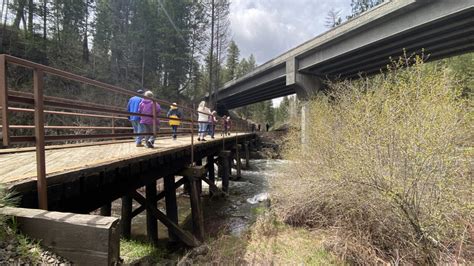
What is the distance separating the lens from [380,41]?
485 inches

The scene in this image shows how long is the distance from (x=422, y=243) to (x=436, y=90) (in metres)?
2.69

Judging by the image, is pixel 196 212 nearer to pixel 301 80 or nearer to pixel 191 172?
pixel 191 172

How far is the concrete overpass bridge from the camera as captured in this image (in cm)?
1019

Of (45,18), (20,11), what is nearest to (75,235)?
(45,18)

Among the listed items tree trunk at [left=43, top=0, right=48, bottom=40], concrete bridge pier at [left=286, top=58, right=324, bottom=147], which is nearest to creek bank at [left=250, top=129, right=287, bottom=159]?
concrete bridge pier at [left=286, top=58, right=324, bottom=147]

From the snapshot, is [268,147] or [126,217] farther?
[268,147]

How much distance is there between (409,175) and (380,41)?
36.7ft

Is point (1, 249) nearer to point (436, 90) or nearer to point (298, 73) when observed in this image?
point (436, 90)

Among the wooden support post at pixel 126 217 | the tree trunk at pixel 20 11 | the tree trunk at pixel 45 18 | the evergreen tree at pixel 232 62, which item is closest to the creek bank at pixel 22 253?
the wooden support post at pixel 126 217

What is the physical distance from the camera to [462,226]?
3744 mm

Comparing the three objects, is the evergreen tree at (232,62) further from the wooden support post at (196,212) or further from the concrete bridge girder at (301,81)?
the wooden support post at (196,212)

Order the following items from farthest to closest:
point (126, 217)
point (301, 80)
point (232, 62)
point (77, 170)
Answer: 1. point (232, 62)
2. point (301, 80)
3. point (126, 217)
4. point (77, 170)

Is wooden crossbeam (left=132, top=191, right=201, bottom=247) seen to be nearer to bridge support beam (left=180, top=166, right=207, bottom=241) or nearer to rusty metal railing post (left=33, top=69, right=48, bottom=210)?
bridge support beam (left=180, top=166, right=207, bottom=241)

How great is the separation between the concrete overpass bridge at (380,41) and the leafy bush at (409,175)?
8426mm
